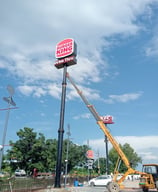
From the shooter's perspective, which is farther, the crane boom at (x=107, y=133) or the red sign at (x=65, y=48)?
the red sign at (x=65, y=48)

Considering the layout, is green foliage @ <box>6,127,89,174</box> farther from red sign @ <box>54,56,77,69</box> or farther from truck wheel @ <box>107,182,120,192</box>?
truck wheel @ <box>107,182,120,192</box>

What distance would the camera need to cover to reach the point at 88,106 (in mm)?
23562

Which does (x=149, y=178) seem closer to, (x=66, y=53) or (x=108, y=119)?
(x=66, y=53)

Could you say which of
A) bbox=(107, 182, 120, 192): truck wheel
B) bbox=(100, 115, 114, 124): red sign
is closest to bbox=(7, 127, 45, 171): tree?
bbox=(100, 115, 114, 124): red sign

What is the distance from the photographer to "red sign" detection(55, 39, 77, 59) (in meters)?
24.7

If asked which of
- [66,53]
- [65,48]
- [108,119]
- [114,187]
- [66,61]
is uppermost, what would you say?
[65,48]

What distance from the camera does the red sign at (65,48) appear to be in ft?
81.0

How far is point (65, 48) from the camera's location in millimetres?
25297

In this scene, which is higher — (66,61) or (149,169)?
(66,61)

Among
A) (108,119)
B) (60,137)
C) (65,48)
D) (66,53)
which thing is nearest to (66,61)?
(66,53)

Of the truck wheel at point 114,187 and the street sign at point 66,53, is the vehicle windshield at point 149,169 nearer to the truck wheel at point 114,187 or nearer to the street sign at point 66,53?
the truck wheel at point 114,187

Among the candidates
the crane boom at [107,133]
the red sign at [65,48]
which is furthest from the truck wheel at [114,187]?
the red sign at [65,48]

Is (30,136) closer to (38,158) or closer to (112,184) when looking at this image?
(38,158)

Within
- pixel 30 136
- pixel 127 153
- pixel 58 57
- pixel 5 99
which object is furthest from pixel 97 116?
pixel 127 153
